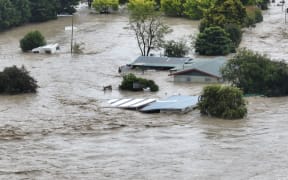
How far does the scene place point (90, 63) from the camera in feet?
169

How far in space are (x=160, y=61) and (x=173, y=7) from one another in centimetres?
2880

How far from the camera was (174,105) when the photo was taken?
119 ft

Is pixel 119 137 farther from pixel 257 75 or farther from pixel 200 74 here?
pixel 200 74

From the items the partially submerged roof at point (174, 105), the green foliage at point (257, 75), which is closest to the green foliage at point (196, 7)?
the green foliage at point (257, 75)

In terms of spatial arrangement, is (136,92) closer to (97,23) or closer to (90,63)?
(90,63)

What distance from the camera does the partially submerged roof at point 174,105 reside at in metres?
35.8

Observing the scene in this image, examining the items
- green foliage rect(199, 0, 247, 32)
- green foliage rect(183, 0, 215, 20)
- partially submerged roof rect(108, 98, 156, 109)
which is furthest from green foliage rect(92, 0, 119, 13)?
partially submerged roof rect(108, 98, 156, 109)

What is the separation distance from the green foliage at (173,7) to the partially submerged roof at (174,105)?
40.5 m

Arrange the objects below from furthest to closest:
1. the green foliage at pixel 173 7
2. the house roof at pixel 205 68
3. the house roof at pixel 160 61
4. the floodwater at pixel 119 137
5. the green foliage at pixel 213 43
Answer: the green foliage at pixel 173 7, the green foliage at pixel 213 43, the house roof at pixel 160 61, the house roof at pixel 205 68, the floodwater at pixel 119 137

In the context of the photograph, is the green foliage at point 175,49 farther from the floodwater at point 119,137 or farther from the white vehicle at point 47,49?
the white vehicle at point 47,49

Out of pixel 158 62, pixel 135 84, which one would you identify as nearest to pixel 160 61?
pixel 158 62

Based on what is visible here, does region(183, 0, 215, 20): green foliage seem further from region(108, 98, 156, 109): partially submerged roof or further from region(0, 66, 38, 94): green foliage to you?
region(108, 98, 156, 109): partially submerged roof

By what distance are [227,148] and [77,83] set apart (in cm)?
1636

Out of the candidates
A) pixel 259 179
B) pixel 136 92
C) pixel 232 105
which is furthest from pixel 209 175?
pixel 136 92
